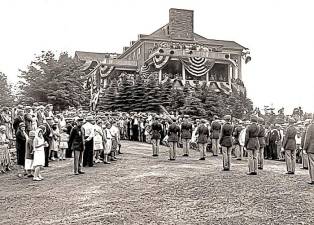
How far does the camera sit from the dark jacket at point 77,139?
16922 mm

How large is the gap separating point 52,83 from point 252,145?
26889 mm

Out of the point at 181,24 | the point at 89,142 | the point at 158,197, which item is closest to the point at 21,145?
the point at 89,142

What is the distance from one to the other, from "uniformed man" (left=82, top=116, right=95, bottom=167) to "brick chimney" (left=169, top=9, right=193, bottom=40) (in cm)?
4685

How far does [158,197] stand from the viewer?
1239 cm

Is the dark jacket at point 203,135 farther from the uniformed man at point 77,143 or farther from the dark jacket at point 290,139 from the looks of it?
the uniformed man at point 77,143

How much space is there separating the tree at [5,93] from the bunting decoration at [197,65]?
18.8 meters

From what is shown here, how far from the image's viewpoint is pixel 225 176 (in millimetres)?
15609

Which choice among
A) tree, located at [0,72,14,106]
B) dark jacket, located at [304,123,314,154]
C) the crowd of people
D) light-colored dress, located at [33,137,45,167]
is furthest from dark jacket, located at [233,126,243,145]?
tree, located at [0,72,14,106]

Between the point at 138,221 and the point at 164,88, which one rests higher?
the point at 164,88

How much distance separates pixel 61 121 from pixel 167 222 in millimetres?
13032

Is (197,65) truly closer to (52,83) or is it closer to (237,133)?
(52,83)

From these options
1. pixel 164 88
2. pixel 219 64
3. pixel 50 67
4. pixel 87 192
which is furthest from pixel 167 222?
pixel 219 64

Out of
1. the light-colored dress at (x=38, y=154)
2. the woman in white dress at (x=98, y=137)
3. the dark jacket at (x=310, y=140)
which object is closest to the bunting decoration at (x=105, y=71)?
the woman in white dress at (x=98, y=137)

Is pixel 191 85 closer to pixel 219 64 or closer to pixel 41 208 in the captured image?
pixel 219 64
